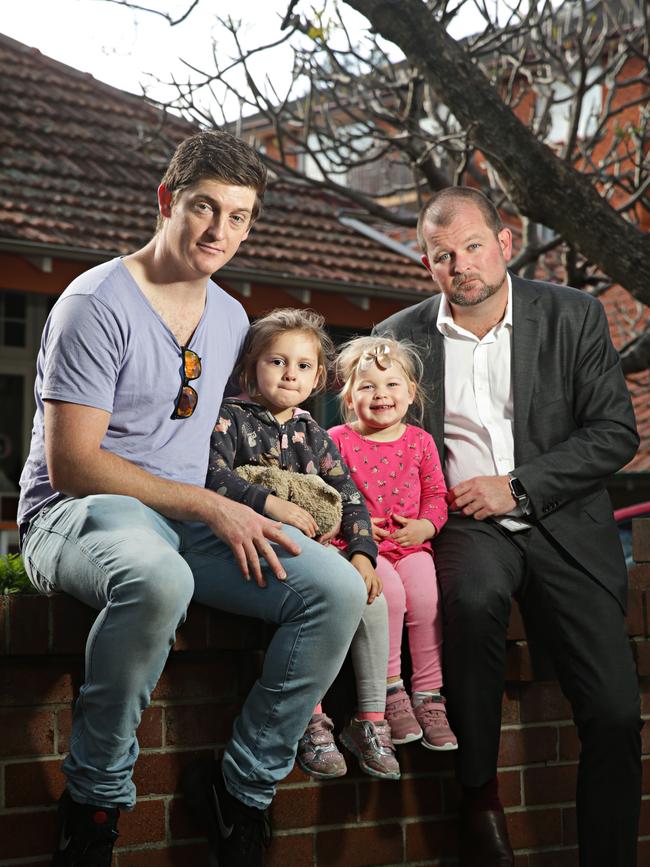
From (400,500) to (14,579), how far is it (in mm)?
1293

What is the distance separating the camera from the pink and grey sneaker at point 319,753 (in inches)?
132

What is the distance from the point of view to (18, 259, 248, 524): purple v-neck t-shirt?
3287 millimetres

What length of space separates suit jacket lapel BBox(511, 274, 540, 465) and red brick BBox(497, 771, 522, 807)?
106cm

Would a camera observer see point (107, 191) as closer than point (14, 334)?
No

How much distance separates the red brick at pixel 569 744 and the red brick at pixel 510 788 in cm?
19

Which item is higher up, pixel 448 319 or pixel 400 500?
pixel 448 319

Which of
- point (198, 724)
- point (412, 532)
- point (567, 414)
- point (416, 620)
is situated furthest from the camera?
point (567, 414)

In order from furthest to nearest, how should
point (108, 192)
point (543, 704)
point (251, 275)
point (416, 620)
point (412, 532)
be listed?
point (108, 192), point (251, 275), point (543, 704), point (412, 532), point (416, 620)

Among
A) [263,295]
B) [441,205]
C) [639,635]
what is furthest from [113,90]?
[639,635]

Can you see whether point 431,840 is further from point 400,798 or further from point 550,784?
point 550,784

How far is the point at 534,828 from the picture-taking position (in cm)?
385

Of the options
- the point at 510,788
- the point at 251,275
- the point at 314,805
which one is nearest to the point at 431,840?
the point at 510,788

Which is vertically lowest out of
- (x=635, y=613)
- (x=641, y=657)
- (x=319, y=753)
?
(x=319, y=753)

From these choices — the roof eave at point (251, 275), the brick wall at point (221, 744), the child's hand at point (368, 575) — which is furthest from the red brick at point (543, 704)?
the roof eave at point (251, 275)
